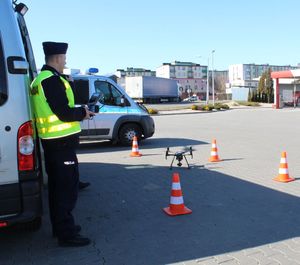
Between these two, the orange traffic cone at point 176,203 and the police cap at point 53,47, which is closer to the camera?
the police cap at point 53,47

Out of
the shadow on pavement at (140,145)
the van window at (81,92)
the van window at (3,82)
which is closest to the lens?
the van window at (3,82)

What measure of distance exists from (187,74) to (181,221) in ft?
438

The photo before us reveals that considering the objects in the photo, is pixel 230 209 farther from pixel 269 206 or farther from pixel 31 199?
pixel 31 199

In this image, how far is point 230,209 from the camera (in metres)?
5.73

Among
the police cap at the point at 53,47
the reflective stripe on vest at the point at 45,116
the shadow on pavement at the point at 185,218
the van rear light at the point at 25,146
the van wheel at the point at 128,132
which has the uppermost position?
the police cap at the point at 53,47

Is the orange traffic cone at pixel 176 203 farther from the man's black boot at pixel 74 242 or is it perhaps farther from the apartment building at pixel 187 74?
the apartment building at pixel 187 74

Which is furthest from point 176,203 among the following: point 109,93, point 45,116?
point 109,93

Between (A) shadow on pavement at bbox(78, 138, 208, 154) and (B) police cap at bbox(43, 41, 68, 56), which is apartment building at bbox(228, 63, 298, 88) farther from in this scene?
(B) police cap at bbox(43, 41, 68, 56)

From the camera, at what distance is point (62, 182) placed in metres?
4.27

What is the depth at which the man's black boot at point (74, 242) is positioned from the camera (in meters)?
4.36

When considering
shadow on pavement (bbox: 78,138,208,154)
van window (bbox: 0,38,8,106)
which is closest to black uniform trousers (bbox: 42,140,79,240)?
van window (bbox: 0,38,8,106)

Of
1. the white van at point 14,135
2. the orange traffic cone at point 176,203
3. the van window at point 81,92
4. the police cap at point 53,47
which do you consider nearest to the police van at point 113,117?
the van window at point 81,92

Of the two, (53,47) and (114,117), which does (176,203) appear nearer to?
(53,47)

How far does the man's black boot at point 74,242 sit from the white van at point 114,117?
25.2ft
